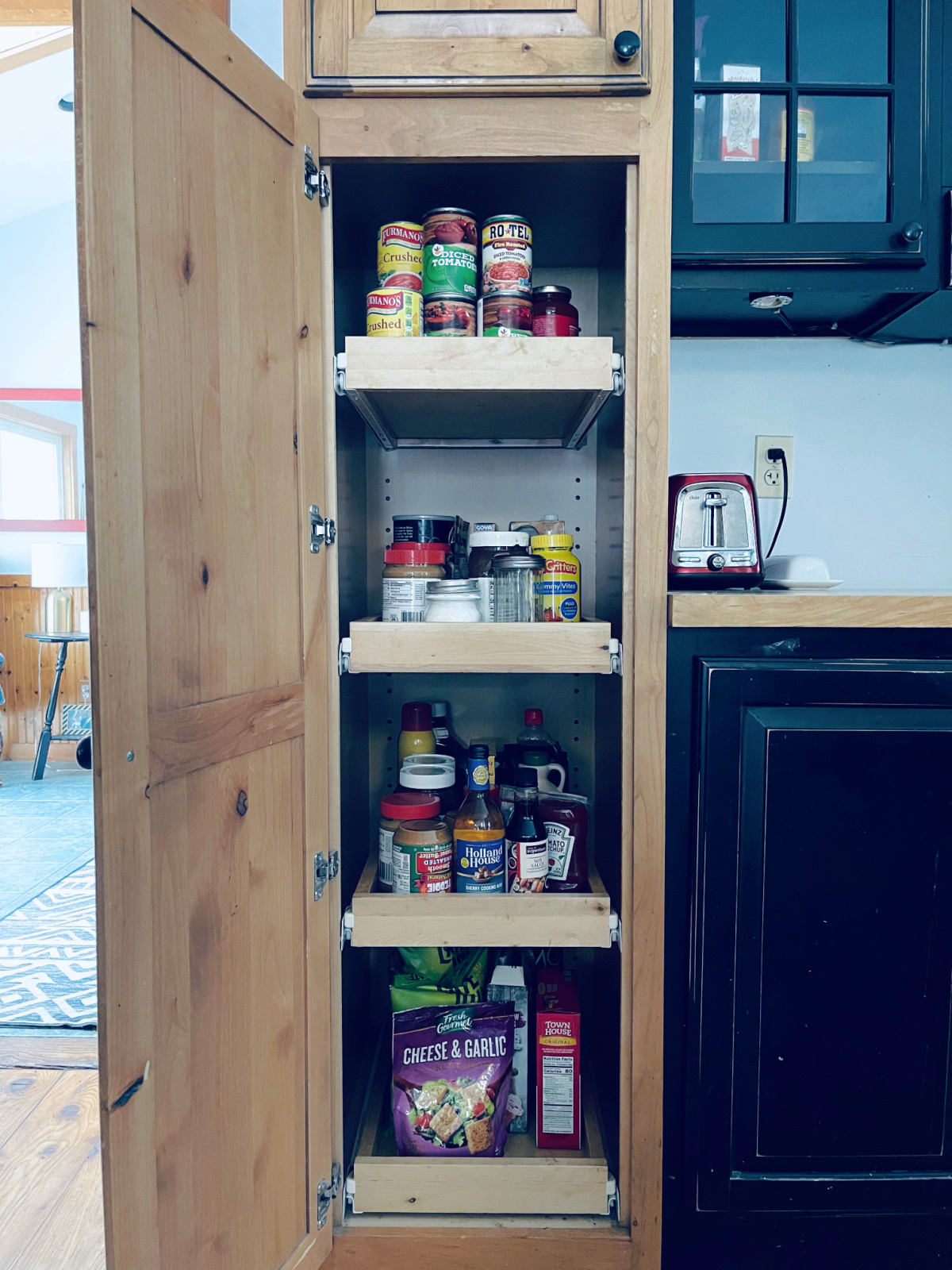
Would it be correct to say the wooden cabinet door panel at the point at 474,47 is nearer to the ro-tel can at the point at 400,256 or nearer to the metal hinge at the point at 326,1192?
the ro-tel can at the point at 400,256

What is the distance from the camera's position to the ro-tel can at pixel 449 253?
1117mm

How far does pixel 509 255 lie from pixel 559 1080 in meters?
1.26

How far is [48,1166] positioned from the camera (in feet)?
4.85

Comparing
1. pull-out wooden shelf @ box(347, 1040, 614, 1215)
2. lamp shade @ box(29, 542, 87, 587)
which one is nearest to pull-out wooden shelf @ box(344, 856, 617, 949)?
pull-out wooden shelf @ box(347, 1040, 614, 1215)

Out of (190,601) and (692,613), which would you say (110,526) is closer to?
(190,601)

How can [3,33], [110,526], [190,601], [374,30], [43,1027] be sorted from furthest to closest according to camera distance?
[3,33] → [43,1027] → [374,30] → [190,601] → [110,526]

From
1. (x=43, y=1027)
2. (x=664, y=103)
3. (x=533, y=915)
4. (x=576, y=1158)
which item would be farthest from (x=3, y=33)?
(x=576, y=1158)

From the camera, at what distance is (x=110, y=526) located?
2.36ft

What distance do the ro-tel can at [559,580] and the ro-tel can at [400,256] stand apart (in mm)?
420

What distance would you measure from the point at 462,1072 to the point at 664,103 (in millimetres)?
1433

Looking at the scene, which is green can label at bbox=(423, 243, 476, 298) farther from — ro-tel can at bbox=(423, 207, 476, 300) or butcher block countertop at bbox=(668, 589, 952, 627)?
butcher block countertop at bbox=(668, 589, 952, 627)

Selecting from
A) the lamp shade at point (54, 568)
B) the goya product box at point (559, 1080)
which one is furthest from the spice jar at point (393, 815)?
the lamp shade at point (54, 568)

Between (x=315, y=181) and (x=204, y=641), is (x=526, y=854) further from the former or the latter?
(x=315, y=181)

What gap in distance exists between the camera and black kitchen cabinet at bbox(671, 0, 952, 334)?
46.2 inches
